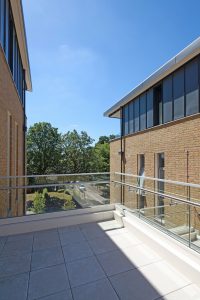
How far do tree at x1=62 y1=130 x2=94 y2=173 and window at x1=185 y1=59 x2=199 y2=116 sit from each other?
1171 inches

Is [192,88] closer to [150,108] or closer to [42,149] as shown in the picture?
[150,108]

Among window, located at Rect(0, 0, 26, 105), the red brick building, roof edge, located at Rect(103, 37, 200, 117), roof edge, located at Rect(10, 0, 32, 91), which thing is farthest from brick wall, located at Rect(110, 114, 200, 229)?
roof edge, located at Rect(10, 0, 32, 91)

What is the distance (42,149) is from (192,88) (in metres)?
30.6

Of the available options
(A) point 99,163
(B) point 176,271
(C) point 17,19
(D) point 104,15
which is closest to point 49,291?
(B) point 176,271

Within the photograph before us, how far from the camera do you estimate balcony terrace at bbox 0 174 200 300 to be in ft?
7.57

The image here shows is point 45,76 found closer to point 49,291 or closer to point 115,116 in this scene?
point 115,116

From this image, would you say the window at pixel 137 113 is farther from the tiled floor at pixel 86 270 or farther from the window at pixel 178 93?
the tiled floor at pixel 86 270

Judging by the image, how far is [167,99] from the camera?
8.78 metres

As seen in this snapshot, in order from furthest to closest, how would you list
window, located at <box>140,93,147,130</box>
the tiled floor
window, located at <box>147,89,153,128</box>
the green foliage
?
window, located at <box>140,93,147,130</box> → window, located at <box>147,89,153,128</box> → the green foliage → the tiled floor

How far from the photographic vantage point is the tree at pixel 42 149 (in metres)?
34.4

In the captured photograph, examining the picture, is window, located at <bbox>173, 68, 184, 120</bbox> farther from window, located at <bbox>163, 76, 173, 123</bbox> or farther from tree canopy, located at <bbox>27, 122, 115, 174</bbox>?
tree canopy, located at <bbox>27, 122, 115, 174</bbox>

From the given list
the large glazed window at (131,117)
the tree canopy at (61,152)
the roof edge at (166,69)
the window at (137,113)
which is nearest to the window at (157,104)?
the roof edge at (166,69)

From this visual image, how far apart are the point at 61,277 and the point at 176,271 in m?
1.44

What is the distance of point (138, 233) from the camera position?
374 centimetres
